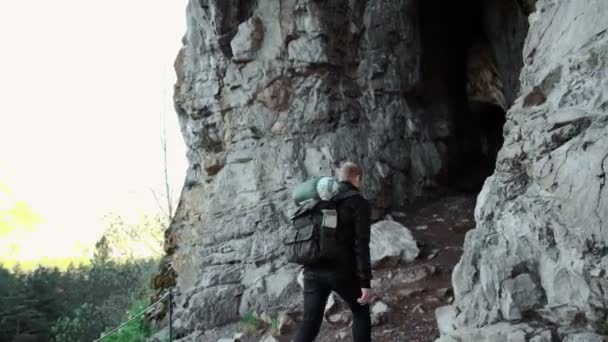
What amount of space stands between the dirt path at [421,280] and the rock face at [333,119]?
20.8 inches

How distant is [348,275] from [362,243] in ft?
0.86

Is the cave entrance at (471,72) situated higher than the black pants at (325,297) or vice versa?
the cave entrance at (471,72)

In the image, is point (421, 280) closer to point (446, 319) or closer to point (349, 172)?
point (446, 319)

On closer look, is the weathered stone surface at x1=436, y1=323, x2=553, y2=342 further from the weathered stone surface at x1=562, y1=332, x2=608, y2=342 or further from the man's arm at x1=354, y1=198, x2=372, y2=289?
the man's arm at x1=354, y1=198, x2=372, y2=289

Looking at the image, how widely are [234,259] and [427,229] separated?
9.56 feet

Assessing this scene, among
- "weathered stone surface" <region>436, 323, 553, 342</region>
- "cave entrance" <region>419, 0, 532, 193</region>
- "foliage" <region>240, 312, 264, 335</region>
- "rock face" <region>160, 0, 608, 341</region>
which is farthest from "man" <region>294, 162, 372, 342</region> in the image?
"cave entrance" <region>419, 0, 532, 193</region>

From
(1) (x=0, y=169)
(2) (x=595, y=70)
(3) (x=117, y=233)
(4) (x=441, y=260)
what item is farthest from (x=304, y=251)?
(1) (x=0, y=169)

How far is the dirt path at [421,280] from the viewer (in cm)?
584

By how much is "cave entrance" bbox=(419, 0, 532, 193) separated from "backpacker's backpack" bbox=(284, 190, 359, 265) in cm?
584

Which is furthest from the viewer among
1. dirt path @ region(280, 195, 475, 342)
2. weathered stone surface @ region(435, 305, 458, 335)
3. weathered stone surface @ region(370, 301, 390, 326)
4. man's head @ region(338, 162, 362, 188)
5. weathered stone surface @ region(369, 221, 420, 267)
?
weathered stone surface @ region(369, 221, 420, 267)

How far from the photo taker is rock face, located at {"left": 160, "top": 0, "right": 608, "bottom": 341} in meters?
4.69

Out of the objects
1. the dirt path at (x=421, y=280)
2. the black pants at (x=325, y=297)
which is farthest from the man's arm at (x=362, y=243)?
the dirt path at (x=421, y=280)

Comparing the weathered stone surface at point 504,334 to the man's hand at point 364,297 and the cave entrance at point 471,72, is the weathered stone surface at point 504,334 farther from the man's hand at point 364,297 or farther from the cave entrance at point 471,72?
the cave entrance at point 471,72

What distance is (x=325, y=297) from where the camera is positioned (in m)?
4.37
